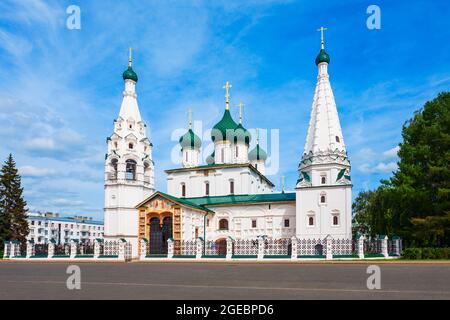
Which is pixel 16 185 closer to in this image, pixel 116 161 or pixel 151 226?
pixel 116 161

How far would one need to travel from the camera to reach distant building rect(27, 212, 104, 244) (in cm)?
8188

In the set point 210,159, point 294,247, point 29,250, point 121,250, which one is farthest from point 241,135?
point 29,250

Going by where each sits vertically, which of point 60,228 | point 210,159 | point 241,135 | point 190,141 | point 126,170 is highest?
point 241,135

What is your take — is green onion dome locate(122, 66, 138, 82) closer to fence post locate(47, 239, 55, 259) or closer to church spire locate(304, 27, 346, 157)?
fence post locate(47, 239, 55, 259)

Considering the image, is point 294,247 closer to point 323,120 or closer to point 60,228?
point 323,120

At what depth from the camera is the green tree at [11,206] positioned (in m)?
40.3

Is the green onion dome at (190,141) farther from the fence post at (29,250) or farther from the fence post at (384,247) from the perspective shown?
the fence post at (384,247)

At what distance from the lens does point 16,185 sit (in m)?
42.6

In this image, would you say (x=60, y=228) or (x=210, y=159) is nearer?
(x=210, y=159)

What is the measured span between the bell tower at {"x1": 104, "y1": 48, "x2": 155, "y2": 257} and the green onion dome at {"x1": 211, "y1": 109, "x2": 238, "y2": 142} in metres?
8.25

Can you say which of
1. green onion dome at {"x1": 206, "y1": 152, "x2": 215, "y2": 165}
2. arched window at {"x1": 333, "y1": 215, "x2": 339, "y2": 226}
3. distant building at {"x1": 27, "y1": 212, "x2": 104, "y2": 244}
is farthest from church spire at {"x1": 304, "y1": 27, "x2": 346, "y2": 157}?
distant building at {"x1": 27, "y1": 212, "x2": 104, "y2": 244}

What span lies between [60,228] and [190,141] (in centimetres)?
5057

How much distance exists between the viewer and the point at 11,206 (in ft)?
136
